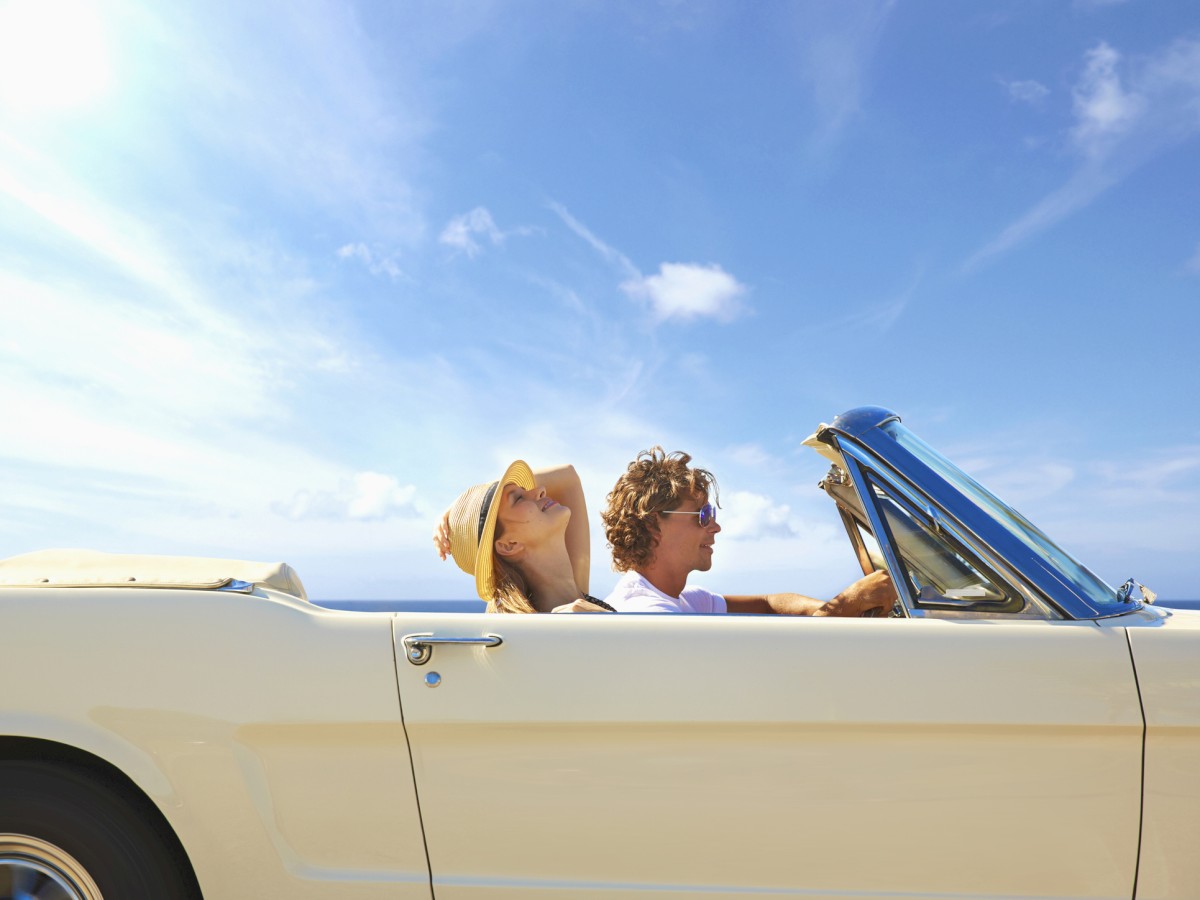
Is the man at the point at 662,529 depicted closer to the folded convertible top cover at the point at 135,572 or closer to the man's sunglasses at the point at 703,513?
the man's sunglasses at the point at 703,513

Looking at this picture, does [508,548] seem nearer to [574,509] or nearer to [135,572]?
[574,509]

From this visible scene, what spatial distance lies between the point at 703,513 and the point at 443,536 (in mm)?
978

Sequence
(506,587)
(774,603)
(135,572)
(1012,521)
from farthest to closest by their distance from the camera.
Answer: (774,603), (506,587), (1012,521), (135,572)

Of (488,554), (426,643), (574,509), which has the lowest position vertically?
(426,643)

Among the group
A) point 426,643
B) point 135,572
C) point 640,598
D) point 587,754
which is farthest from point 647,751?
point 135,572

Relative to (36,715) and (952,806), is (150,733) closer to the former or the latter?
(36,715)

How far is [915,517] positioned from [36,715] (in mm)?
2209

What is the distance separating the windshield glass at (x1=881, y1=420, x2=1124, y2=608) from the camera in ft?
7.59

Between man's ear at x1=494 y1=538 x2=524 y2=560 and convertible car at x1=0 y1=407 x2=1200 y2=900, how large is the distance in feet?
3.44

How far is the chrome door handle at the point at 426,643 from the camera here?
6.94ft

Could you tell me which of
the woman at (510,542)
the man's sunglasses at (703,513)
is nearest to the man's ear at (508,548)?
the woman at (510,542)

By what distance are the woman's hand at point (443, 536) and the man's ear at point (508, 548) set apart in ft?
0.77

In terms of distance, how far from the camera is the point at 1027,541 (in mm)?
2336

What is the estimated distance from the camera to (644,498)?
3.30 m
